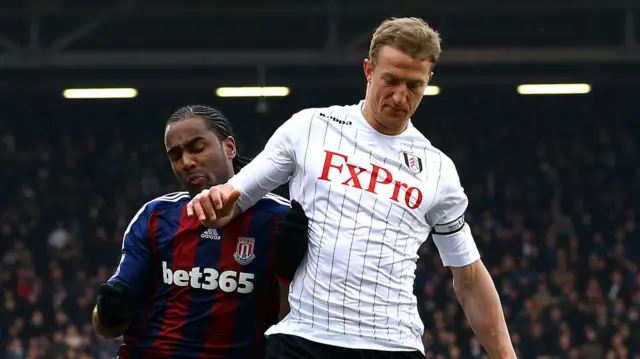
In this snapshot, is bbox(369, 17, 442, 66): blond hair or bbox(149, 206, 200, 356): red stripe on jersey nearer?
bbox(369, 17, 442, 66): blond hair

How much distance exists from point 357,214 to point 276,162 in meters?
0.31

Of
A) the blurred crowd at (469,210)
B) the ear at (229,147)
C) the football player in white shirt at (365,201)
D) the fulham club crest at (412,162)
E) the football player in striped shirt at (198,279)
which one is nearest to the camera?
the football player in white shirt at (365,201)

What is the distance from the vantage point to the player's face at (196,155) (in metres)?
3.82

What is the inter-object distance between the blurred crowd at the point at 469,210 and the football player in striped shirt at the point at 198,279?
1182 centimetres

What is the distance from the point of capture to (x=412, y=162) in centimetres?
361

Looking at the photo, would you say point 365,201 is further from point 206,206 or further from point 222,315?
point 222,315

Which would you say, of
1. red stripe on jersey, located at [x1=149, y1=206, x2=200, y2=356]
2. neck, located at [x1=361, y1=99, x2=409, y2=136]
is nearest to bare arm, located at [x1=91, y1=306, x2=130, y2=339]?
red stripe on jersey, located at [x1=149, y1=206, x2=200, y2=356]

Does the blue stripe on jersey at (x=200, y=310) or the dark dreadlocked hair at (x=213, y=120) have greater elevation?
the dark dreadlocked hair at (x=213, y=120)

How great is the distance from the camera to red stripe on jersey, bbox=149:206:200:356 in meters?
3.89

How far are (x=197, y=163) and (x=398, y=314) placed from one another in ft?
2.65

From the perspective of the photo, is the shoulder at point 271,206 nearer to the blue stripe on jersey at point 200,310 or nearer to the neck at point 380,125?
the blue stripe on jersey at point 200,310

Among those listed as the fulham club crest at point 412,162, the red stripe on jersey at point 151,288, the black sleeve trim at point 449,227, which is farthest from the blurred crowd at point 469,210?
the fulham club crest at point 412,162

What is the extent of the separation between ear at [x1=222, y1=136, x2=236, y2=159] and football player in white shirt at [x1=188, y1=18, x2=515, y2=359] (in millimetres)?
322

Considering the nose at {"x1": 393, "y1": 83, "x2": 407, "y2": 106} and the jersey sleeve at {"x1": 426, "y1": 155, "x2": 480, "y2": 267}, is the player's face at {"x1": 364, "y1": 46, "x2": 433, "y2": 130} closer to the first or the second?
the nose at {"x1": 393, "y1": 83, "x2": 407, "y2": 106}
